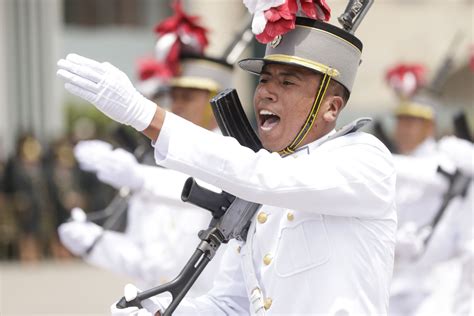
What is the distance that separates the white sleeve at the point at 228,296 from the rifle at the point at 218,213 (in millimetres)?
149

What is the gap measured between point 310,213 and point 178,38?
10.9 feet

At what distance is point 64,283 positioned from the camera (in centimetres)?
1262

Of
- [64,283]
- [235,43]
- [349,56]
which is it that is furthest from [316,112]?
[64,283]

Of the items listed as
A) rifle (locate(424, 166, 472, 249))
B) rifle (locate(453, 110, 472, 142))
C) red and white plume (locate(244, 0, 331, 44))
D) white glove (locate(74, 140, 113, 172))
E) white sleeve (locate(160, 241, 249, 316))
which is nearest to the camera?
red and white plume (locate(244, 0, 331, 44))

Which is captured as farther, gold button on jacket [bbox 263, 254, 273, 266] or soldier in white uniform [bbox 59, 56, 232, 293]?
soldier in white uniform [bbox 59, 56, 232, 293]

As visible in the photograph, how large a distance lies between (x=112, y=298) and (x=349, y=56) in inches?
304

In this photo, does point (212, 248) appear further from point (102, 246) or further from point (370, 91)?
point (370, 91)

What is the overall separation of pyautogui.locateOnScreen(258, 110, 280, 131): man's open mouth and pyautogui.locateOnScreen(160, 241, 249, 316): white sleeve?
1.61ft

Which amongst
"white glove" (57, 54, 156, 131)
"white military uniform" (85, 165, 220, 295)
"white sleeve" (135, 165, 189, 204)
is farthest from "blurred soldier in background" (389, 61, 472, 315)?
"white glove" (57, 54, 156, 131)

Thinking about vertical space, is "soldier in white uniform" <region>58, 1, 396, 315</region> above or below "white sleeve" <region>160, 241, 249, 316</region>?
above

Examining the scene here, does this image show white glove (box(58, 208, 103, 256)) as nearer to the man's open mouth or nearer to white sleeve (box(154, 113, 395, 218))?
the man's open mouth

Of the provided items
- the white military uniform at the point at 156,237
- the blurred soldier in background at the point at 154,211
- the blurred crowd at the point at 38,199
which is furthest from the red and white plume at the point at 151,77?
the blurred crowd at the point at 38,199

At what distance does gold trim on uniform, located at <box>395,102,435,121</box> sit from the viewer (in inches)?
327

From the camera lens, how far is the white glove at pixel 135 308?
11.7 feet
